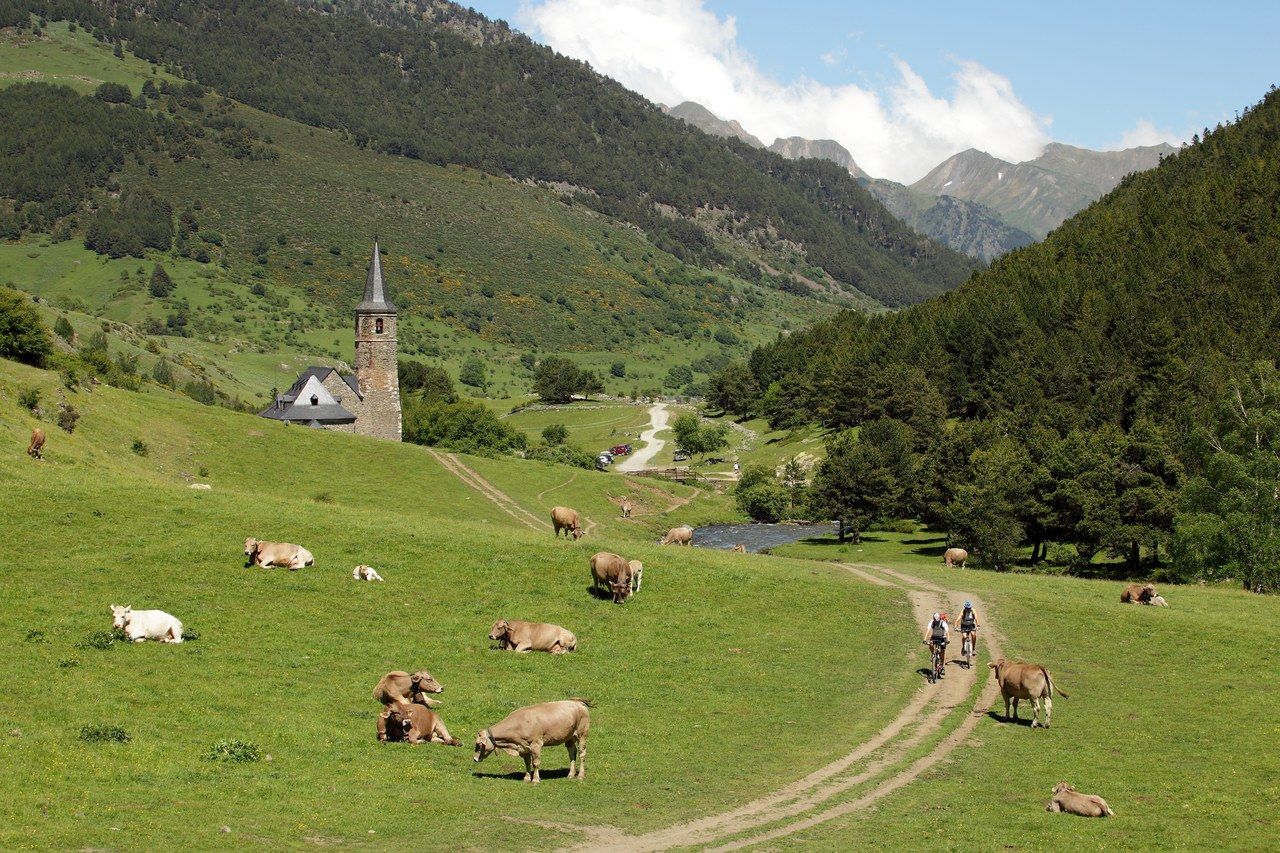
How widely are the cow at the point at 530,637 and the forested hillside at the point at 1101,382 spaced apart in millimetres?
39853

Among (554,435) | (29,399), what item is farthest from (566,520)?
(554,435)

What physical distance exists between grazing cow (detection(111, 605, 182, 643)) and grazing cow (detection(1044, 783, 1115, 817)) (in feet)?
64.8

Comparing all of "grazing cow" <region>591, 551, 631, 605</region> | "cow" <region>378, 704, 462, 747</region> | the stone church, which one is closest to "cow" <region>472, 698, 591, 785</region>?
"cow" <region>378, 704, 462, 747</region>

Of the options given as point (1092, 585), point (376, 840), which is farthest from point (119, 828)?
point (1092, 585)

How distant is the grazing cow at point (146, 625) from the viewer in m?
28.1

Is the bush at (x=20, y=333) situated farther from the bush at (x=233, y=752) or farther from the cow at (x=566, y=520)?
the bush at (x=233, y=752)

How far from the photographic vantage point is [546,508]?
285ft

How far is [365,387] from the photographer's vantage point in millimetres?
104812

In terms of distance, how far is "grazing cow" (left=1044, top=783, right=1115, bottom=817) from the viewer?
69.9 feet

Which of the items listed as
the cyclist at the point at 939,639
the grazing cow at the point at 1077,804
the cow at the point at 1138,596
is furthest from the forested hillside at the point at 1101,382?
the grazing cow at the point at 1077,804

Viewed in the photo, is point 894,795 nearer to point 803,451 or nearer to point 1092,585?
point 1092,585

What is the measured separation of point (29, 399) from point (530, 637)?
132 feet

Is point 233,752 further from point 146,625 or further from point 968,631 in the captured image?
point 968,631

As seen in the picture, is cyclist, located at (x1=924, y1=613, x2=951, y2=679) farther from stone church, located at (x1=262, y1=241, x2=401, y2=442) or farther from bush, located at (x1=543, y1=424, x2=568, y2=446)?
bush, located at (x1=543, y1=424, x2=568, y2=446)
